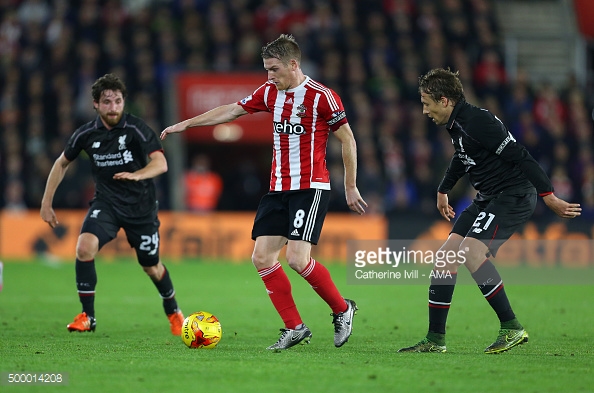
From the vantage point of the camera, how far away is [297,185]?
25.1 feet

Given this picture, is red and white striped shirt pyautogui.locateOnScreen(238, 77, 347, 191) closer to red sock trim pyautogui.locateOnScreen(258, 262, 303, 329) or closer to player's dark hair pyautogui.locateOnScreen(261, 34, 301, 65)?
player's dark hair pyautogui.locateOnScreen(261, 34, 301, 65)

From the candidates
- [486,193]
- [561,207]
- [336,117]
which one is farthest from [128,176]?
[561,207]

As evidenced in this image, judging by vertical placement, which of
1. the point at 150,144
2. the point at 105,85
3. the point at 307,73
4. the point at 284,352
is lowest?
the point at 284,352

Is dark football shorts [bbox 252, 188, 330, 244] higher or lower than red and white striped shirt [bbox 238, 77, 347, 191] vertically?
lower

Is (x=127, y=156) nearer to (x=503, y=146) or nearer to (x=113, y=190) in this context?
(x=113, y=190)

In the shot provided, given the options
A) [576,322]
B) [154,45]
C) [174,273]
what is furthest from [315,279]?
[154,45]

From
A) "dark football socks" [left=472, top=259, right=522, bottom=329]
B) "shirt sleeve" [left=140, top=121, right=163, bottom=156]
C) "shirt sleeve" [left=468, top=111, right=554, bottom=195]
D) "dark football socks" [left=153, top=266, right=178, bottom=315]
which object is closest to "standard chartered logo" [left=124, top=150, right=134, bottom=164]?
"shirt sleeve" [left=140, top=121, right=163, bottom=156]

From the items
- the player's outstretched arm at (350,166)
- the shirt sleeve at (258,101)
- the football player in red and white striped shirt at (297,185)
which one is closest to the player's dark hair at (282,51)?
the football player in red and white striped shirt at (297,185)

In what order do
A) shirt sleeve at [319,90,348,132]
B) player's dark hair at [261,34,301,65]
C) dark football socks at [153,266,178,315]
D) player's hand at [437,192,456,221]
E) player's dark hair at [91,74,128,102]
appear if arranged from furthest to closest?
dark football socks at [153,266,178,315], player's dark hair at [91,74,128,102], player's hand at [437,192,456,221], shirt sleeve at [319,90,348,132], player's dark hair at [261,34,301,65]

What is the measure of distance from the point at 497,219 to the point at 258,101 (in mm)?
2124

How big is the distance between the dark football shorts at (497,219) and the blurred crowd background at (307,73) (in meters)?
11.0

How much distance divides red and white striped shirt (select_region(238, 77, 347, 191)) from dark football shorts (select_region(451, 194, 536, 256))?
3.95 ft

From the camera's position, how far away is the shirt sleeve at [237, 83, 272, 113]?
25.8 feet

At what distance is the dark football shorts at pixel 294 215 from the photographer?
24.9 ft
